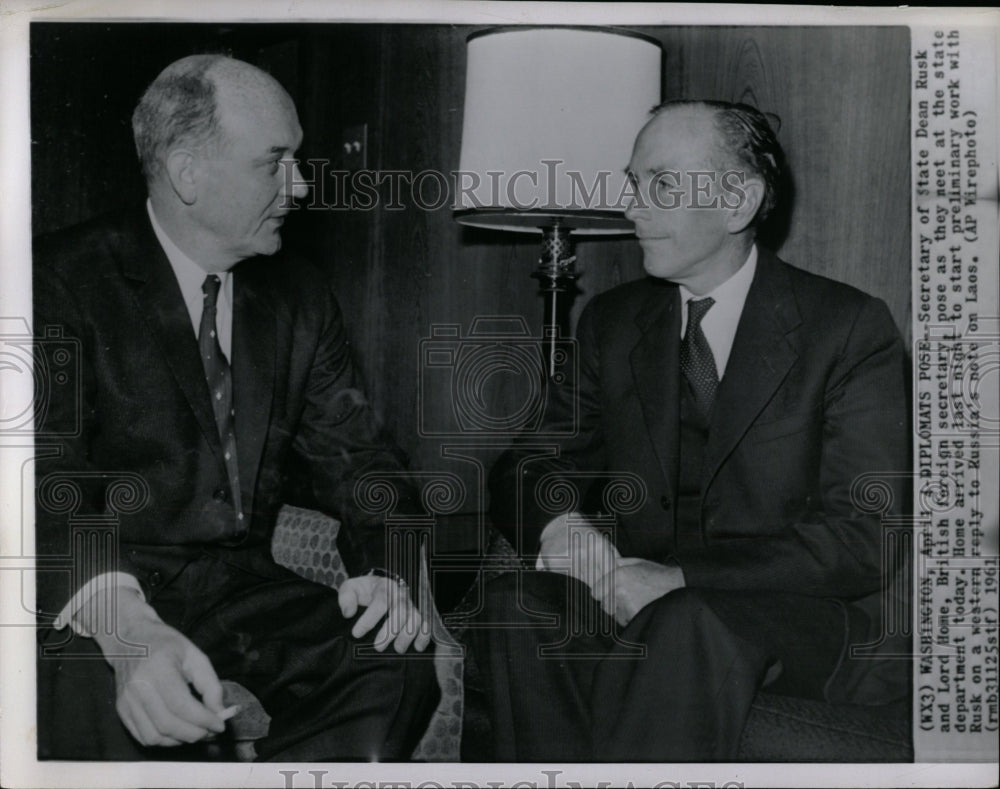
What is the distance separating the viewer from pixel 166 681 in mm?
2084

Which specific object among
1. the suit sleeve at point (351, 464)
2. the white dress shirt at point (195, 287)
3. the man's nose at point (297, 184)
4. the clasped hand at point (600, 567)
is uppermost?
the man's nose at point (297, 184)

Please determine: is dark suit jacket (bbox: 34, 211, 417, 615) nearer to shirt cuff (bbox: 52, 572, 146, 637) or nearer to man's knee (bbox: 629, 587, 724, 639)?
→ shirt cuff (bbox: 52, 572, 146, 637)

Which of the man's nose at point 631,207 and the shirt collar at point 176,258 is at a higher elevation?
the man's nose at point 631,207

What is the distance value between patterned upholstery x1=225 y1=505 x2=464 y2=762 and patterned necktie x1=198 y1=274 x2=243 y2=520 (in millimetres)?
111

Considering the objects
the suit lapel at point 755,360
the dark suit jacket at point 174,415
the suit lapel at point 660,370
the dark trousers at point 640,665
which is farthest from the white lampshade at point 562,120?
the dark trousers at point 640,665

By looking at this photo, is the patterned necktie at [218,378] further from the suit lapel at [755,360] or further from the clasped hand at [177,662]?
the suit lapel at [755,360]

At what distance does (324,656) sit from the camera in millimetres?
2102

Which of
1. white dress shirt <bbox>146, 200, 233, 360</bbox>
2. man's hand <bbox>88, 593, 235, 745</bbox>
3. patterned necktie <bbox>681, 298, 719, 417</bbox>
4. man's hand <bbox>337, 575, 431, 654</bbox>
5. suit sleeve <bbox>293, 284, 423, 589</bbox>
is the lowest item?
man's hand <bbox>88, 593, 235, 745</bbox>

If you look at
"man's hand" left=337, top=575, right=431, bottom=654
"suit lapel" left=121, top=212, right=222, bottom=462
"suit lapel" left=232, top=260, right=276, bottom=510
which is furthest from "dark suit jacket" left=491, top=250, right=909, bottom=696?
"suit lapel" left=121, top=212, right=222, bottom=462

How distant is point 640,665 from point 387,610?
1.69 feet

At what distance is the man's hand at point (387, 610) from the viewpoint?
2107 mm

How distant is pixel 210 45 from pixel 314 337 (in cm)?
61

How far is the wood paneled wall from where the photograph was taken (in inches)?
82.8

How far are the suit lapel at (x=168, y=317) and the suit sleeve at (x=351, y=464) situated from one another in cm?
19
